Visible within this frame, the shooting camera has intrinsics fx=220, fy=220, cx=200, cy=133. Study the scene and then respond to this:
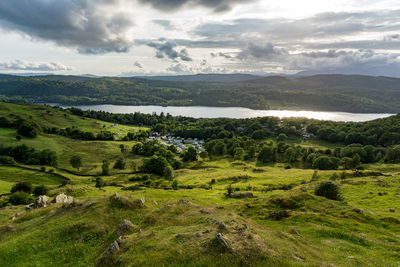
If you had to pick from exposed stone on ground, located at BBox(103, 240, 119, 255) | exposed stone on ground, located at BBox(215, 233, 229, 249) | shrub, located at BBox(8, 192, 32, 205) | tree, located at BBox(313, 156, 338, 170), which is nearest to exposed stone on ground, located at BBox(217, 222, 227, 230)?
exposed stone on ground, located at BBox(215, 233, 229, 249)

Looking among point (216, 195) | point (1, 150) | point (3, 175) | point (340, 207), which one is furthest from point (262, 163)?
point (1, 150)

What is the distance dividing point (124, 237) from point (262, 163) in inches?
4289

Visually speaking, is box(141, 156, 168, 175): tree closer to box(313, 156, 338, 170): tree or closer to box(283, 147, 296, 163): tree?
box(283, 147, 296, 163): tree

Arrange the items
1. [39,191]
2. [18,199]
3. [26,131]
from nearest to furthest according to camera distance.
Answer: [18,199]
[39,191]
[26,131]

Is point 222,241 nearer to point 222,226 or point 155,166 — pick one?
point 222,226

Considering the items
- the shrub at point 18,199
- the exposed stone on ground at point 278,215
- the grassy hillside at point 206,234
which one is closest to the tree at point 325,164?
the grassy hillside at point 206,234

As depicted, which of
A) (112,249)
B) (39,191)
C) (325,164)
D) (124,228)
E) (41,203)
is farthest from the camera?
(325,164)

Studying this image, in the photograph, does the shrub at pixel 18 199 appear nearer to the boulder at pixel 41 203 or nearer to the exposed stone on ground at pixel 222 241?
the boulder at pixel 41 203

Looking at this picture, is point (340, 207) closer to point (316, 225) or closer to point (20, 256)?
point (316, 225)

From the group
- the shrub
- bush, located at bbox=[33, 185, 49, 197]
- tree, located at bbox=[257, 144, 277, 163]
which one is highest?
the shrub

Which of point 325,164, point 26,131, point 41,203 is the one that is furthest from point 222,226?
point 26,131

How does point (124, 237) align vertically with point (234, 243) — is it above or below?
below

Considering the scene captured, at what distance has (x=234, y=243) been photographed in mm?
19453

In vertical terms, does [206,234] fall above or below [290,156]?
above
